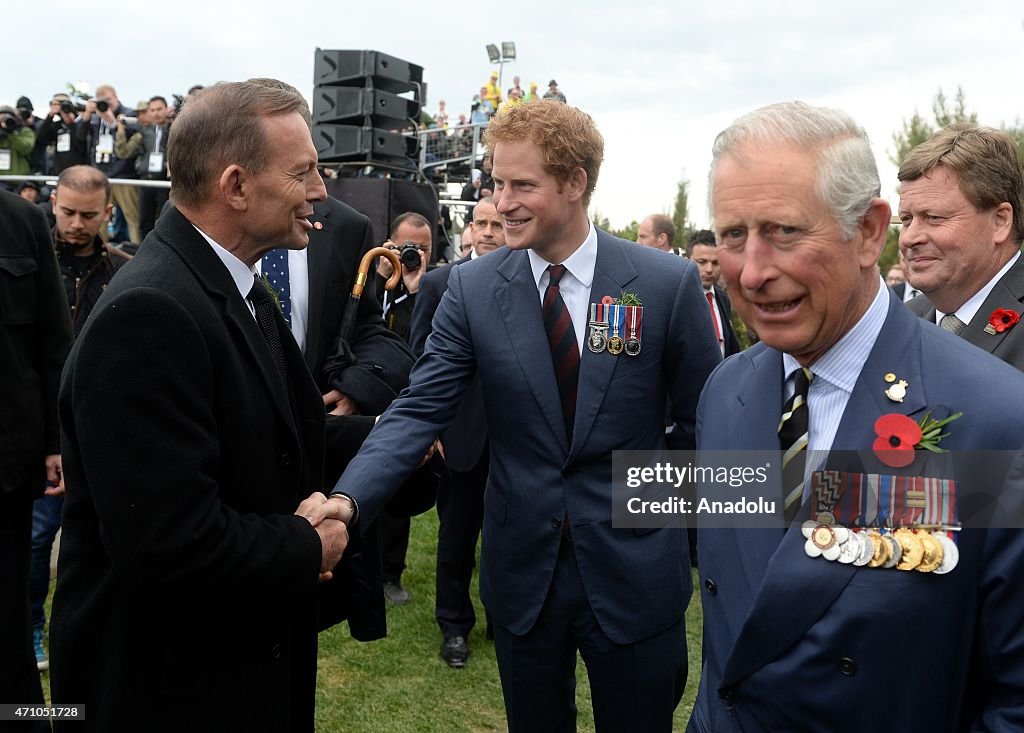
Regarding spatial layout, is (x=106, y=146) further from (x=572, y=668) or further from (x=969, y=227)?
(x=969, y=227)

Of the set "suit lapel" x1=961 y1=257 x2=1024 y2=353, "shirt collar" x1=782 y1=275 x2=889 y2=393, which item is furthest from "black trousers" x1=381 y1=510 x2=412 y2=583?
"shirt collar" x1=782 y1=275 x2=889 y2=393

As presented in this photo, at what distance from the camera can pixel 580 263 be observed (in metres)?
2.81

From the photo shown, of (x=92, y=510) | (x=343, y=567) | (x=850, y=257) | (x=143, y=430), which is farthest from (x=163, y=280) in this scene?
(x=850, y=257)

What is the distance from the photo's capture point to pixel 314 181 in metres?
2.30

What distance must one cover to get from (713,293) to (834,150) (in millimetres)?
5484

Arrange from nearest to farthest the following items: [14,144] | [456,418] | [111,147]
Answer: [456,418], [111,147], [14,144]

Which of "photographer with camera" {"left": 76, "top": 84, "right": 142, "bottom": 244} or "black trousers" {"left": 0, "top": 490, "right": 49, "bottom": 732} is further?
"photographer with camera" {"left": 76, "top": 84, "right": 142, "bottom": 244}

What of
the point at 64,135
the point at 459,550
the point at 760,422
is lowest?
the point at 459,550

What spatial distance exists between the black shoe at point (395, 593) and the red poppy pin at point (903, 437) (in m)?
4.41

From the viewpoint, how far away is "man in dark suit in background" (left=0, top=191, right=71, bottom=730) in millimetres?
3252

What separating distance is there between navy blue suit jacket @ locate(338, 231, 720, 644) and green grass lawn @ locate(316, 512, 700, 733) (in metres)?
1.55

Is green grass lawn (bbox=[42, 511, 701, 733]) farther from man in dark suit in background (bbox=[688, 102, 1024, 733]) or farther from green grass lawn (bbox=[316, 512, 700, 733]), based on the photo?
man in dark suit in background (bbox=[688, 102, 1024, 733])

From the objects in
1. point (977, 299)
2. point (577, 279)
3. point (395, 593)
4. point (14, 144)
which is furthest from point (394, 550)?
point (14, 144)

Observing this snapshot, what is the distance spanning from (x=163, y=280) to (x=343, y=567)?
38.6 inches
